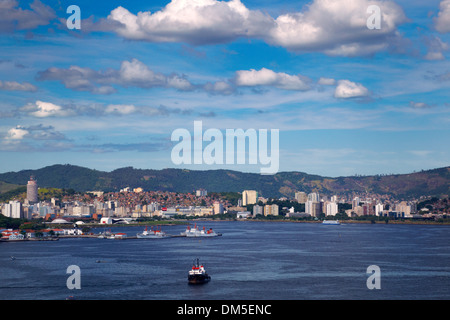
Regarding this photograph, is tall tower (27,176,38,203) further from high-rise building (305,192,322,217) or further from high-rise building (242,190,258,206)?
high-rise building (305,192,322,217)

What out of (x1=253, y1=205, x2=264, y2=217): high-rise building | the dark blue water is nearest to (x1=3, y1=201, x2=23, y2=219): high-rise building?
the dark blue water

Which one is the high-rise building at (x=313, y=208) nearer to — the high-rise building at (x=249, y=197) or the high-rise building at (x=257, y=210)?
the high-rise building at (x=257, y=210)

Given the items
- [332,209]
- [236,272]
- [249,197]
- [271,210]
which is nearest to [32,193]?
[271,210]

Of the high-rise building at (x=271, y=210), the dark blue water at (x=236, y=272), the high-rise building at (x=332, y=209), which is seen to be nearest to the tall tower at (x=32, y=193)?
the high-rise building at (x=271, y=210)

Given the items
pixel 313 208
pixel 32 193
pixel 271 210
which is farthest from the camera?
pixel 271 210

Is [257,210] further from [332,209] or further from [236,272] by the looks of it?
[236,272]
